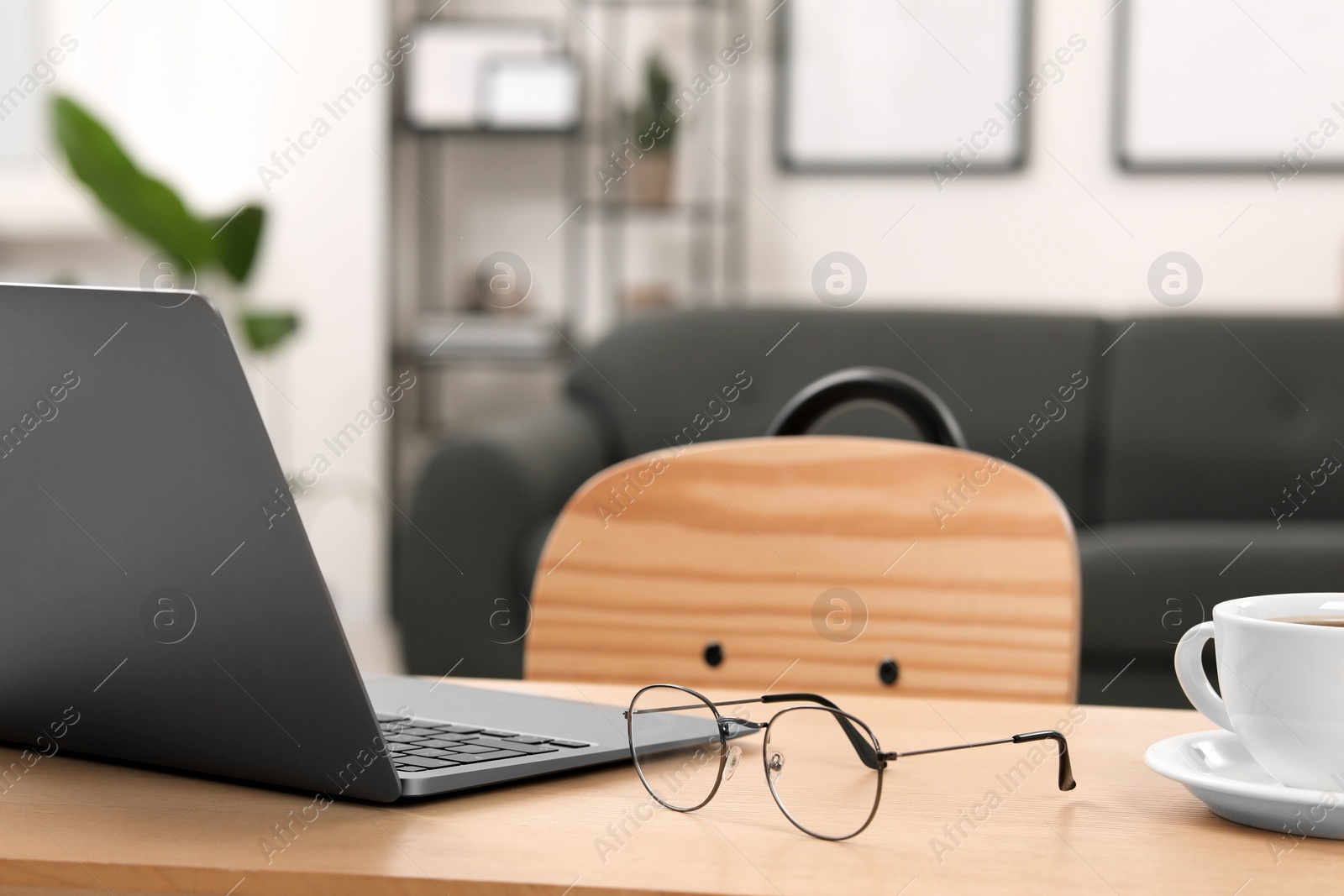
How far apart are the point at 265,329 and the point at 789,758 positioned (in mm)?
2479

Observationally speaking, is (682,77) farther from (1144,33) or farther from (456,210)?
(1144,33)

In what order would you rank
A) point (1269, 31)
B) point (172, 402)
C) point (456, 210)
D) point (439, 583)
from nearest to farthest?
point (172, 402)
point (439, 583)
point (1269, 31)
point (456, 210)

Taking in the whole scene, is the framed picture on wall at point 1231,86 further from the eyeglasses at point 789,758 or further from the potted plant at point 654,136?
the eyeglasses at point 789,758

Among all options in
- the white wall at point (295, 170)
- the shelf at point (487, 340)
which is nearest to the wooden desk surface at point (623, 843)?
Result: the shelf at point (487, 340)

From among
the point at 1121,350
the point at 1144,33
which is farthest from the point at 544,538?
the point at 1144,33

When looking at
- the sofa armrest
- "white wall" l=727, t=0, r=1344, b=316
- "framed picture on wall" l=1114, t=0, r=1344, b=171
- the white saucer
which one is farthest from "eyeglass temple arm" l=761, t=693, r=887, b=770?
"framed picture on wall" l=1114, t=0, r=1344, b=171

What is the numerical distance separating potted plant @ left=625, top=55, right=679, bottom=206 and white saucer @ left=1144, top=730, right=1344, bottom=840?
262 centimetres

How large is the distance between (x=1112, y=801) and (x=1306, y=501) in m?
2.00

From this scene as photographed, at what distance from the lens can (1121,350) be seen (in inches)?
92.9

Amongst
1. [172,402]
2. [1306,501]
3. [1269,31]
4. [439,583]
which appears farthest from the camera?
[1269,31]

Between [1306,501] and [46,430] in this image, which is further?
[1306,501]

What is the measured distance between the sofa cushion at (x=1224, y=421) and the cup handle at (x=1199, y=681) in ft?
6.23

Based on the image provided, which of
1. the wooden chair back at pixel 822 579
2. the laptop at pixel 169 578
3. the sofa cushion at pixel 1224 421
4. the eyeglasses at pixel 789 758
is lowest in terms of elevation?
the sofa cushion at pixel 1224 421

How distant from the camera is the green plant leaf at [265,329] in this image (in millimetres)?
2785
